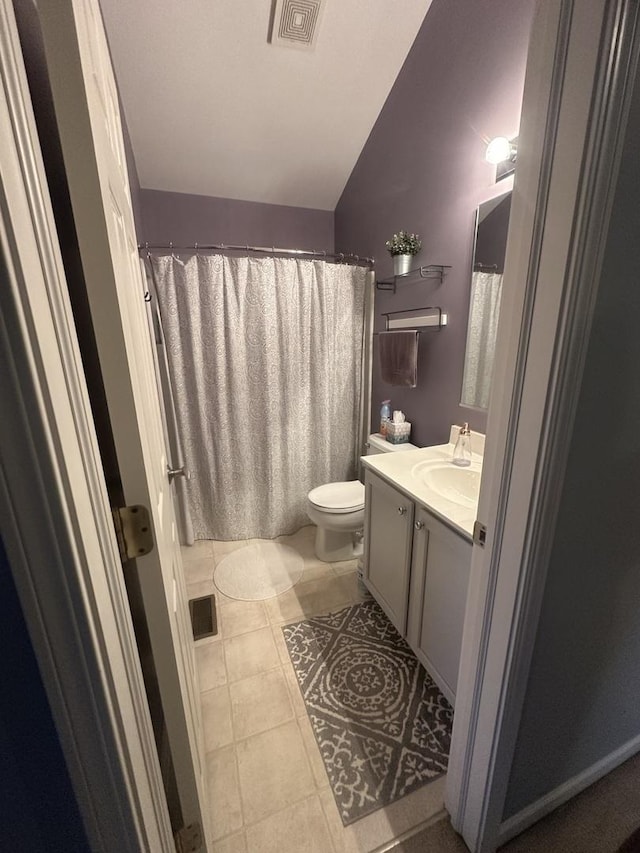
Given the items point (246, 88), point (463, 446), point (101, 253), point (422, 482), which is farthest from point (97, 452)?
point (246, 88)

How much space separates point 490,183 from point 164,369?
6.26ft

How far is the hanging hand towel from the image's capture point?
1948mm

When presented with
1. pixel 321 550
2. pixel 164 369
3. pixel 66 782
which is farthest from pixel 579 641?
pixel 164 369

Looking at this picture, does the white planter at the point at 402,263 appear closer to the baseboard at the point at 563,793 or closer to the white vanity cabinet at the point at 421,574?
the white vanity cabinet at the point at 421,574

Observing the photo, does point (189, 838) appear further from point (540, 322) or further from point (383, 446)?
point (383, 446)

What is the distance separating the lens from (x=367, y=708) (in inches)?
53.1

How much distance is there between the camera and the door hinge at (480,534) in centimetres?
79

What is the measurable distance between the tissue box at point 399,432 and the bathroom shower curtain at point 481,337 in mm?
463

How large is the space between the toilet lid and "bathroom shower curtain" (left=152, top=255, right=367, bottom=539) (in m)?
0.38

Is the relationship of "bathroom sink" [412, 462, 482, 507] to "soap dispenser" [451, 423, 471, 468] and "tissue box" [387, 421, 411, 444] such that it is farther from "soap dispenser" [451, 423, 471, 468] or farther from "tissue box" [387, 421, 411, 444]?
"tissue box" [387, 421, 411, 444]

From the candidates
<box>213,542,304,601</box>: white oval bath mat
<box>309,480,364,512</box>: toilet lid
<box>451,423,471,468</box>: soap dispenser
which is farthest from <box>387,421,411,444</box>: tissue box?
<box>213,542,304,601</box>: white oval bath mat

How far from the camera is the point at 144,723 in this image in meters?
0.55

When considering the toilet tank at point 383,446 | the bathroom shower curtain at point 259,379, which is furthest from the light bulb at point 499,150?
the toilet tank at point 383,446

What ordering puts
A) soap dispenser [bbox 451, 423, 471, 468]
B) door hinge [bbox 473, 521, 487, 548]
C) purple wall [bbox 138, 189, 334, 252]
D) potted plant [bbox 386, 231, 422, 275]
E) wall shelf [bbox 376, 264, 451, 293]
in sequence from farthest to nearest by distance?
1. purple wall [bbox 138, 189, 334, 252]
2. potted plant [bbox 386, 231, 422, 275]
3. wall shelf [bbox 376, 264, 451, 293]
4. soap dispenser [bbox 451, 423, 471, 468]
5. door hinge [bbox 473, 521, 487, 548]
